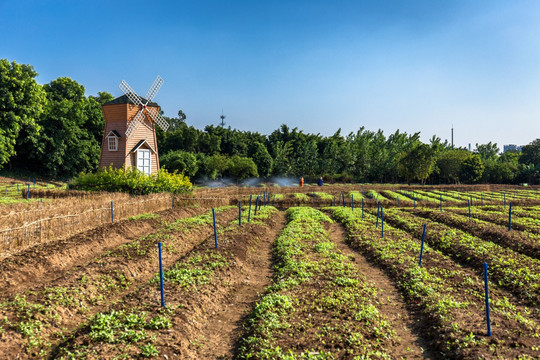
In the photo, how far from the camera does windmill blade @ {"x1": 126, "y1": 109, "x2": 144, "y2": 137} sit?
40.9 metres

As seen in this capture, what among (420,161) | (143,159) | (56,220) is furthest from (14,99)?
(420,161)

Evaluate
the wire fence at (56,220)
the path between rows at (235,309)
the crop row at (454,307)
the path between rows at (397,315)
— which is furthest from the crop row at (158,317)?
the wire fence at (56,220)

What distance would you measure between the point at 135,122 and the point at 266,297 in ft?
117

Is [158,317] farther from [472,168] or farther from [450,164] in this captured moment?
[450,164]

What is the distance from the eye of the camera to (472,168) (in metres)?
79.4

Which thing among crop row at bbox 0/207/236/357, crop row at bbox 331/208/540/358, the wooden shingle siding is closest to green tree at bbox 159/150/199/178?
the wooden shingle siding

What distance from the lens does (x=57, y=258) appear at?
48.8ft

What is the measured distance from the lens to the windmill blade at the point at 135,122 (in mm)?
40875

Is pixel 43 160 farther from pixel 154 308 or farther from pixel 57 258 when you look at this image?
pixel 154 308

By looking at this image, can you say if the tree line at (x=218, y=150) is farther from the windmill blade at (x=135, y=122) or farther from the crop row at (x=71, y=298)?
the crop row at (x=71, y=298)

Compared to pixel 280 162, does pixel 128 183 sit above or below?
below

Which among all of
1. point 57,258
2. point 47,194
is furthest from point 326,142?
point 57,258

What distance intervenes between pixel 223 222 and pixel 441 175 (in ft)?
242

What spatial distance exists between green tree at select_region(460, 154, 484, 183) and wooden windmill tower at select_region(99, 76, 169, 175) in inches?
2680
